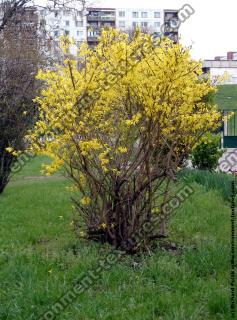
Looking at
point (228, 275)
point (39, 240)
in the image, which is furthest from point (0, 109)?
point (228, 275)

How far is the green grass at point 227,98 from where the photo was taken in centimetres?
3238

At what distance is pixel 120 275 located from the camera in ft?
14.4

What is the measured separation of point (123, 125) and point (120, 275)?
153 centimetres

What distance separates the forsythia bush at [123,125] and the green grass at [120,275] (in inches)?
16.9

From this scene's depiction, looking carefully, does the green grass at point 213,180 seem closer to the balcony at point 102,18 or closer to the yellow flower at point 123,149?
the yellow flower at point 123,149

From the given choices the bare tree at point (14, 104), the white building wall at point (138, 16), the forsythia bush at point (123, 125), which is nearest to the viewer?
the forsythia bush at point (123, 125)

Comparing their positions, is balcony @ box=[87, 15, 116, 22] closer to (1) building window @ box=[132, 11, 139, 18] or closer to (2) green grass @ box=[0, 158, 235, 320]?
(1) building window @ box=[132, 11, 139, 18]

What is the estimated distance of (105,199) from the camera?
17.1ft

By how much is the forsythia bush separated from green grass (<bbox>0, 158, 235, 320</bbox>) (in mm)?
430

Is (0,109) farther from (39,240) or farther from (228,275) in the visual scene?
(228,275)

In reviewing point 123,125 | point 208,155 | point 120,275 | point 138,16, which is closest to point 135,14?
point 138,16

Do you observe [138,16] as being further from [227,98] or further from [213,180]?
[213,180]

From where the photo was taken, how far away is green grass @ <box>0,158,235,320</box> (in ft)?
12.3

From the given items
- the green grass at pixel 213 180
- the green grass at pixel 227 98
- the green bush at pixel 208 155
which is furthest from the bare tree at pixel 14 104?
the green grass at pixel 227 98
